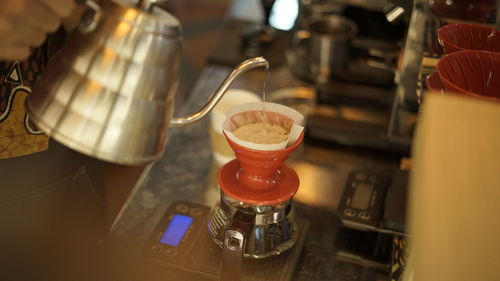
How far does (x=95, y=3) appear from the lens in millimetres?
864

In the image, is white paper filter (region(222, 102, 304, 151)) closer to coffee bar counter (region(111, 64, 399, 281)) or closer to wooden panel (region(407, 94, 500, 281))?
coffee bar counter (region(111, 64, 399, 281))

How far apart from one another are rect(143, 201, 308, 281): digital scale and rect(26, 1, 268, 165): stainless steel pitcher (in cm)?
41

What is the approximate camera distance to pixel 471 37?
44.6 inches

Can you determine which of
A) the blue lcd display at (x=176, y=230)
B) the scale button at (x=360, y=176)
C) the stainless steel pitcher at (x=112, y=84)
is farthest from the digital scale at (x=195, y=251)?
the stainless steel pitcher at (x=112, y=84)

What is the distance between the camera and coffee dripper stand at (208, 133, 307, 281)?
43.2 inches

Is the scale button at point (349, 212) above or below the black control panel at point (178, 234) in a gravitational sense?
above

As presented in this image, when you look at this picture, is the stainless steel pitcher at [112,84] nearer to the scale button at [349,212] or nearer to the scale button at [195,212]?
the scale button at [195,212]

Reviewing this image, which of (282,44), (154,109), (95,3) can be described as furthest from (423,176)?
(282,44)

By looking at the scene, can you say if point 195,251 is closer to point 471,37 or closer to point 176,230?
point 176,230

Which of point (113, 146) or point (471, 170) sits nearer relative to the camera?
point (471, 170)

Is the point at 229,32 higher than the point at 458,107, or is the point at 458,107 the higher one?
the point at 458,107

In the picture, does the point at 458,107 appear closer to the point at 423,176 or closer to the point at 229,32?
the point at 423,176

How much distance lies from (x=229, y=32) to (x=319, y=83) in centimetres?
53

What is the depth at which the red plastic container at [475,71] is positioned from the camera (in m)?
0.99
